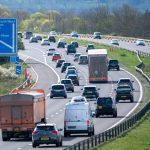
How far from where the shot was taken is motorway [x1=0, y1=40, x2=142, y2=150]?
5097cm

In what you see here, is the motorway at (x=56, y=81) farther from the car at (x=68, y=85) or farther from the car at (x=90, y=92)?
the car at (x=90, y=92)

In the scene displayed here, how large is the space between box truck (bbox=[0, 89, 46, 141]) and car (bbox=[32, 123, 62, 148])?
428cm

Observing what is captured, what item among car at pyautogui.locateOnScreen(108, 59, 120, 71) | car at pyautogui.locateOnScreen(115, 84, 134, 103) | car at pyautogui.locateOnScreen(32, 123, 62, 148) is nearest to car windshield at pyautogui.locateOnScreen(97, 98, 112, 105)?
car at pyautogui.locateOnScreen(115, 84, 134, 103)

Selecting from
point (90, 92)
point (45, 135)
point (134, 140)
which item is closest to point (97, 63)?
point (90, 92)

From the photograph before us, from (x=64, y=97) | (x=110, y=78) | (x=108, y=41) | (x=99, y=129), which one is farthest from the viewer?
(x=108, y=41)

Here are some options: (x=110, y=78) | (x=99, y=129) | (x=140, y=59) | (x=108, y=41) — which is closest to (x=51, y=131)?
(x=99, y=129)

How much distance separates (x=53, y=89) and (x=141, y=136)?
34847mm

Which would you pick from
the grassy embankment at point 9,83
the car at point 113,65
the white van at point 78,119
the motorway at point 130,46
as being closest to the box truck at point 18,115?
the white van at point 78,119

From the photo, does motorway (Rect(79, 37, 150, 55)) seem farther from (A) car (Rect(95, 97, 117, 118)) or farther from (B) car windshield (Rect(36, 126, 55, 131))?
(B) car windshield (Rect(36, 126, 55, 131))

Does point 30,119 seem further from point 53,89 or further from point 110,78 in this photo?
point 110,78

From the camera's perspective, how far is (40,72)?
11825cm

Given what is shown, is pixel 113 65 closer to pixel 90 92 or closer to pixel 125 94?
pixel 90 92

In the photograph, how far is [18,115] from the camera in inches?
2025

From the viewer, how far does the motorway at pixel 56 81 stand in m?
51.0
